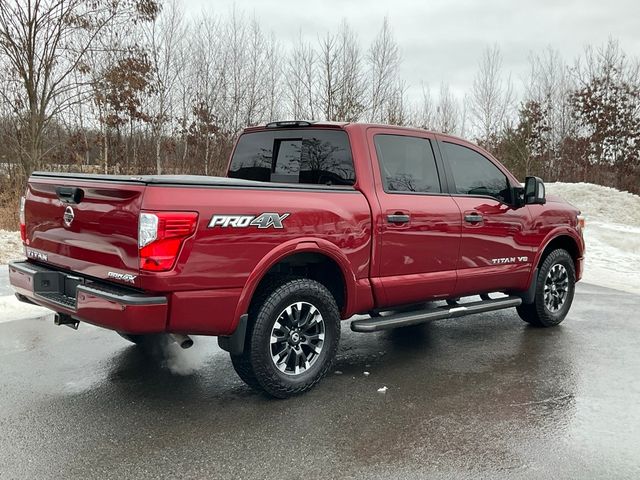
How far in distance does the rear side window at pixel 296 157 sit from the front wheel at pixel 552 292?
2726mm

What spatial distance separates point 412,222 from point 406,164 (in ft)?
1.83

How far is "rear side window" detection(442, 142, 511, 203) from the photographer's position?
523cm

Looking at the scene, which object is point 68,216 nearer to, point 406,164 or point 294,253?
point 294,253

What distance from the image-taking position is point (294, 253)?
12.9 ft

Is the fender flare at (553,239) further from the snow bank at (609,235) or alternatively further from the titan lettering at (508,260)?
the snow bank at (609,235)

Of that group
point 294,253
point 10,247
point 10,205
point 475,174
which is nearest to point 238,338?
point 294,253

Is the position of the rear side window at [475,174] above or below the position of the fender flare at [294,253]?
above

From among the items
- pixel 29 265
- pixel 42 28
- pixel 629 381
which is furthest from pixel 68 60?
pixel 629 381

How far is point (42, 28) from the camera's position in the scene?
1464 centimetres

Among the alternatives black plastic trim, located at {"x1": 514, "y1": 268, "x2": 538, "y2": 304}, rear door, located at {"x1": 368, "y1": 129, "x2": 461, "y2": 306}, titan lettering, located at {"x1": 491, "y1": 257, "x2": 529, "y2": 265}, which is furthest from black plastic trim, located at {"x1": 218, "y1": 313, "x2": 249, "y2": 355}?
black plastic trim, located at {"x1": 514, "y1": 268, "x2": 538, "y2": 304}

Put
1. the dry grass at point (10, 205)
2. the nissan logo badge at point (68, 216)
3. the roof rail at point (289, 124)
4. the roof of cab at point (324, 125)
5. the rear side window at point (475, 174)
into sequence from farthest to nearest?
the dry grass at point (10, 205)
the rear side window at point (475, 174)
the roof rail at point (289, 124)
the roof of cab at point (324, 125)
the nissan logo badge at point (68, 216)

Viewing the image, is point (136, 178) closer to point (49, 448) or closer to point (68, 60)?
point (49, 448)

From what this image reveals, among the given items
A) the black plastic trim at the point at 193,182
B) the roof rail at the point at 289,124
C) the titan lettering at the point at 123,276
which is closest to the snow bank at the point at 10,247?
the black plastic trim at the point at 193,182

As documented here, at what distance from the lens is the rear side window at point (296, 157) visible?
4574 millimetres
